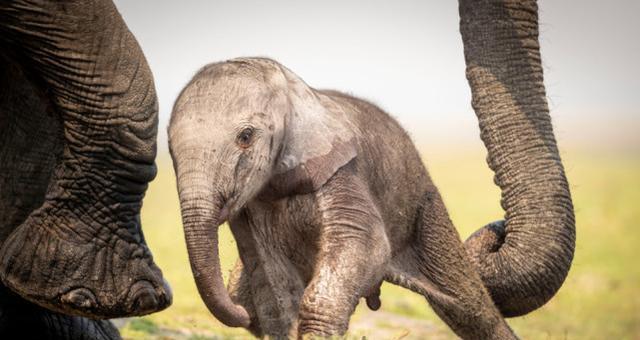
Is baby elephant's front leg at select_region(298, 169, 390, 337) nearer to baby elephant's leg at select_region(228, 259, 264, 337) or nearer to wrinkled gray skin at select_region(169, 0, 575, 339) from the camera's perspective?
wrinkled gray skin at select_region(169, 0, 575, 339)

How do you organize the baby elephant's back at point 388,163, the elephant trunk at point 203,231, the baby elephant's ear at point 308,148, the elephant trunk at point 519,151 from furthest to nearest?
the elephant trunk at point 519,151 → the baby elephant's back at point 388,163 → the baby elephant's ear at point 308,148 → the elephant trunk at point 203,231

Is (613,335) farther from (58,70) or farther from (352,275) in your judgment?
(58,70)

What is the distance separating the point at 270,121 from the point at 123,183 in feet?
2.99

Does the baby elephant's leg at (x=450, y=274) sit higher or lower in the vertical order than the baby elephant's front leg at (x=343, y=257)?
lower

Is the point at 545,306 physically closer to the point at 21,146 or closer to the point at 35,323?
the point at 35,323

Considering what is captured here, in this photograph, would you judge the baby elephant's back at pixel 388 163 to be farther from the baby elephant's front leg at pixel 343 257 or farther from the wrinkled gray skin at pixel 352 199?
the baby elephant's front leg at pixel 343 257

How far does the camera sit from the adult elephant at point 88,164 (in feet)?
19.8

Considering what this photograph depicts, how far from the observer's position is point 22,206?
699cm

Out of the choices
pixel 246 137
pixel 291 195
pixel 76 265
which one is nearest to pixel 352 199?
pixel 291 195

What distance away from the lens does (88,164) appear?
6152 mm

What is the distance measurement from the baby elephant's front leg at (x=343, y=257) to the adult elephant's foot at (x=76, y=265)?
85 cm

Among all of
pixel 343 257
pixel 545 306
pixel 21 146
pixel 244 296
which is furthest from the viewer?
pixel 545 306

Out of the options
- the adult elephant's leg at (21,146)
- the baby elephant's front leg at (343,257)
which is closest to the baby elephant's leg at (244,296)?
the baby elephant's front leg at (343,257)

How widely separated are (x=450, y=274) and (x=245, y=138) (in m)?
2.17
